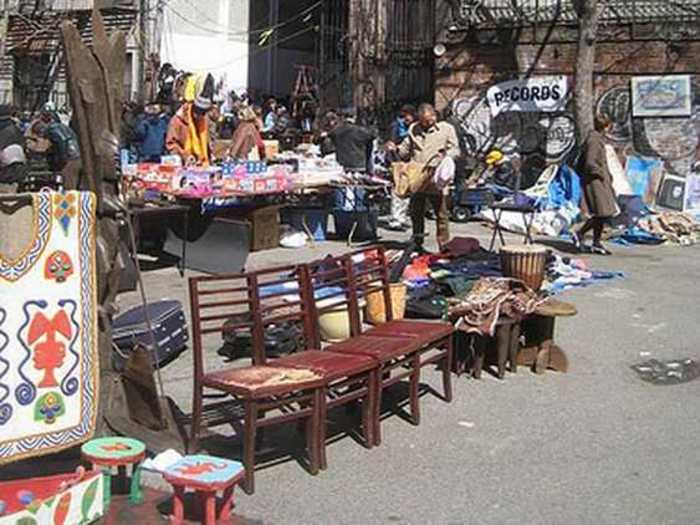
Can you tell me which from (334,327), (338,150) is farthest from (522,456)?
(338,150)

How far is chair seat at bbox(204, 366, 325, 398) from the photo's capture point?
5062mm

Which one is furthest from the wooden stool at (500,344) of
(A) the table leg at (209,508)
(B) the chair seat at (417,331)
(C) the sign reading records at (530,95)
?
(C) the sign reading records at (530,95)

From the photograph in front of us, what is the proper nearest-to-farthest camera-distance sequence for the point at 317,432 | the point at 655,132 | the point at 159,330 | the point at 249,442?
the point at 249,442 → the point at 317,432 → the point at 159,330 → the point at 655,132

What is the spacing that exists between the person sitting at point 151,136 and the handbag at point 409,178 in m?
6.47

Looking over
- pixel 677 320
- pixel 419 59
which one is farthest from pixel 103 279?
pixel 419 59

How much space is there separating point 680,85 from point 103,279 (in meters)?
16.9

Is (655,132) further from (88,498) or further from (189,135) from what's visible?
(88,498)

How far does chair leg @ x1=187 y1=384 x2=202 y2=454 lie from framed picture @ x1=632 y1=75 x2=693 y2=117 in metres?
16.7

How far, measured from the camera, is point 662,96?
66.3 ft

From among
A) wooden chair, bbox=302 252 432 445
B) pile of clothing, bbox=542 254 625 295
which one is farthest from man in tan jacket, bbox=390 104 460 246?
wooden chair, bbox=302 252 432 445

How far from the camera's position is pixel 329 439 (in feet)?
19.9

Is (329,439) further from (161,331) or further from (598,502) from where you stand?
(161,331)

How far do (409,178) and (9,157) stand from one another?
5.12 m

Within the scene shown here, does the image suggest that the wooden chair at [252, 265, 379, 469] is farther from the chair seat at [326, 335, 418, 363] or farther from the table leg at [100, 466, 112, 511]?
the table leg at [100, 466, 112, 511]
